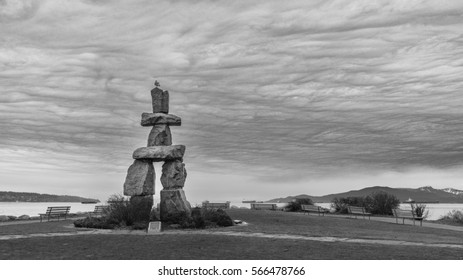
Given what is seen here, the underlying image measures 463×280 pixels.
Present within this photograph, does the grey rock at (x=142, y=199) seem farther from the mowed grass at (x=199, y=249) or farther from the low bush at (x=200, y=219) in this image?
the mowed grass at (x=199, y=249)

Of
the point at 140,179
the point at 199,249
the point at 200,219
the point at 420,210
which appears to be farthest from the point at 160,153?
the point at 420,210

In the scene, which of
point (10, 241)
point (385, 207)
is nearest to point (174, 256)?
point (10, 241)

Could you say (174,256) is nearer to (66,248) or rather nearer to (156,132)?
(66,248)

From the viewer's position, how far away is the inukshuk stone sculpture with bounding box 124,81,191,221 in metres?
21.3

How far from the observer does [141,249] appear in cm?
1302

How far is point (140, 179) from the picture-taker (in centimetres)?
2169

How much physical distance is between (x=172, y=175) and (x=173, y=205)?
1.37m

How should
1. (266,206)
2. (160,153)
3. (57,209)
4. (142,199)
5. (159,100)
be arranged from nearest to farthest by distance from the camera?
(142,199) < (160,153) < (159,100) < (57,209) < (266,206)

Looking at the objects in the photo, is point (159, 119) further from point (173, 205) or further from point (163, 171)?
point (173, 205)

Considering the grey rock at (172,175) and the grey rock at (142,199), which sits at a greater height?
the grey rock at (172,175)

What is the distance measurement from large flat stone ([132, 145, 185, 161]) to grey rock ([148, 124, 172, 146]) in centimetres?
56

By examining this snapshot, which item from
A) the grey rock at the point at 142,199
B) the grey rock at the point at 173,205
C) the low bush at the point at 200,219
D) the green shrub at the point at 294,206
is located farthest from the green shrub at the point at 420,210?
the grey rock at the point at 142,199

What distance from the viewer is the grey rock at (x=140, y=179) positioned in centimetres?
2158

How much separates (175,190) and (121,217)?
8.71 feet
